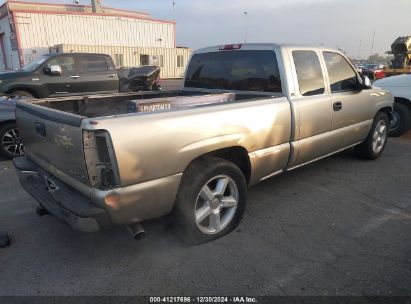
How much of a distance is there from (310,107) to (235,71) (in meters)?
1.03

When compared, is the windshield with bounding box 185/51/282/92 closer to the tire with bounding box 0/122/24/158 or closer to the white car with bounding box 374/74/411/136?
the tire with bounding box 0/122/24/158

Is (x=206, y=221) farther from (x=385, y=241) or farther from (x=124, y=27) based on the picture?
(x=124, y=27)

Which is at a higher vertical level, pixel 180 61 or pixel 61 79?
pixel 180 61

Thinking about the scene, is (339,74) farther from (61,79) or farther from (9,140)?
(61,79)

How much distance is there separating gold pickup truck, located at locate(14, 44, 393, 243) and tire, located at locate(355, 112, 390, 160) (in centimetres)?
47

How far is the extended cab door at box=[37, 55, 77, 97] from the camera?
8.90 m

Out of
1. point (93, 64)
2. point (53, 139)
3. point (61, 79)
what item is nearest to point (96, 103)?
point (53, 139)

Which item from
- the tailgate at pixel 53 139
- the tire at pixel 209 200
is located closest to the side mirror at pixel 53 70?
the tailgate at pixel 53 139

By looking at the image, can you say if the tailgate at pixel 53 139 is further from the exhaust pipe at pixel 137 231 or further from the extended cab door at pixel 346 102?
the extended cab door at pixel 346 102

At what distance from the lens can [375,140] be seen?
→ 5.55 meters

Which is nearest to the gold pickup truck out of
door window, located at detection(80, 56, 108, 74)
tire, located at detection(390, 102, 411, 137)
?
tire, located at detection(390, 102, 411, 137)

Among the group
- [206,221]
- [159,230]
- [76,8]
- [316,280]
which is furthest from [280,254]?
[76,8]

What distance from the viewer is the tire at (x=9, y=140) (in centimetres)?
548

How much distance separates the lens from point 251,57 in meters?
3.97
